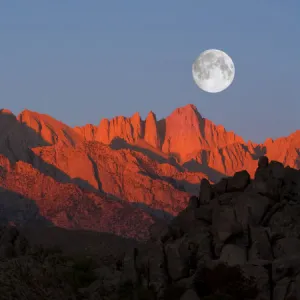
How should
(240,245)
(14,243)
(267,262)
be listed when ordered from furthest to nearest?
(14,243), (240,245), (267,262)

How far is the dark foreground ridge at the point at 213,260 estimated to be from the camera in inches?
1714

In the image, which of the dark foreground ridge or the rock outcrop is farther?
the rock outcrop

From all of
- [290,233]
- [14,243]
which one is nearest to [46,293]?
[290,233]

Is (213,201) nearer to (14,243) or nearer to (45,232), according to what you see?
(14,243)

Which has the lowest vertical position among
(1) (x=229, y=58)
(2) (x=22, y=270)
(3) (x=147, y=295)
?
(3) (x=147, y=295)

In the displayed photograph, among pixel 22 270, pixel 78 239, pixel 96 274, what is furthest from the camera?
pixel 78 239

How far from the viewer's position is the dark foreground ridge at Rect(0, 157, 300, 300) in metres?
43.5

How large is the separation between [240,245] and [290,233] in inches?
131

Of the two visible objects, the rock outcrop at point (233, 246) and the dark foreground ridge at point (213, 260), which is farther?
the rock outcrop at point (233, 246)

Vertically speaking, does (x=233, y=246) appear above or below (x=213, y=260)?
above

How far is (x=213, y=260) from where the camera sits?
48.7 metres

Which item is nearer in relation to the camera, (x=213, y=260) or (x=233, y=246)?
(x=213, y=260)

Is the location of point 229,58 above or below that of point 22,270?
above

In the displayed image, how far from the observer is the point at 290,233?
5150 cm
